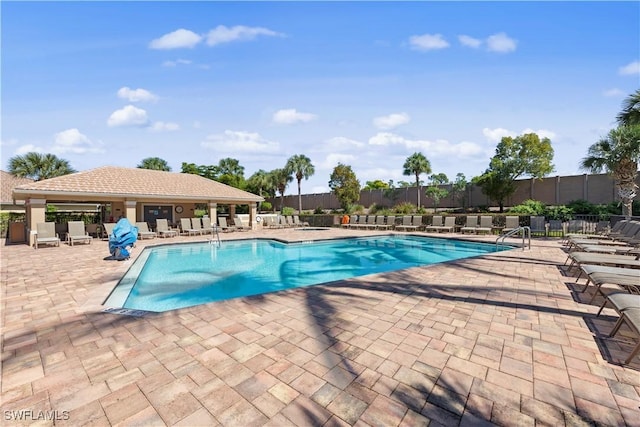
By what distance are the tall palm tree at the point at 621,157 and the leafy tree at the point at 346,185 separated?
56.8 ft

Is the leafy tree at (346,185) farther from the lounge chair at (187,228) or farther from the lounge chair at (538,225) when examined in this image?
the lounge chair at (538,225)

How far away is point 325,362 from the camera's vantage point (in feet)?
9.25

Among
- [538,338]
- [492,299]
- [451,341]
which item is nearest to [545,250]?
[492,299]

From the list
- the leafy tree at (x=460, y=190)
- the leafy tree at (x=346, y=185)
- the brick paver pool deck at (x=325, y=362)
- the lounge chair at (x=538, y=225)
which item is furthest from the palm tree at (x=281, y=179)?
the brick paver pool deck at (x=325, y=362)

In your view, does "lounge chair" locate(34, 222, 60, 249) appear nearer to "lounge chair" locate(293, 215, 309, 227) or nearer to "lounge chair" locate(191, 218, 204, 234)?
"lounge chair" locate(191, 218, 204, 234)

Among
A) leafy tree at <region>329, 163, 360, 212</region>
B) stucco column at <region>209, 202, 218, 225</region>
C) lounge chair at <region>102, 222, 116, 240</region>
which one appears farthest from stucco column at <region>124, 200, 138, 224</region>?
leafy tree at <region>329, 163, 360, 212</region>

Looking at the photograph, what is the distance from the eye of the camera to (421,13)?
354 inches

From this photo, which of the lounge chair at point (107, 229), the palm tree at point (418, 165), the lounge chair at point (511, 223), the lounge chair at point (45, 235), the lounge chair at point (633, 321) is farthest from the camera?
A: the palm tree at point (418, 165)

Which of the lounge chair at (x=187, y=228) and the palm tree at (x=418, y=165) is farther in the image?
the palm tree at (x=418, y=165)

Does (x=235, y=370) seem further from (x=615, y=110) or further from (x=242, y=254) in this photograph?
(x=615, y=110)

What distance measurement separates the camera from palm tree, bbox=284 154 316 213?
3428 centimetres

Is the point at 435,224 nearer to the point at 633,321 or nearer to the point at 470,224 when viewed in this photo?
the point at 470,224

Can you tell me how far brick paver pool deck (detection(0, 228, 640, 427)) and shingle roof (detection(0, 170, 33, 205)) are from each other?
30654 mm

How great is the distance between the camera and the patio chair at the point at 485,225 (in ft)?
52.7
